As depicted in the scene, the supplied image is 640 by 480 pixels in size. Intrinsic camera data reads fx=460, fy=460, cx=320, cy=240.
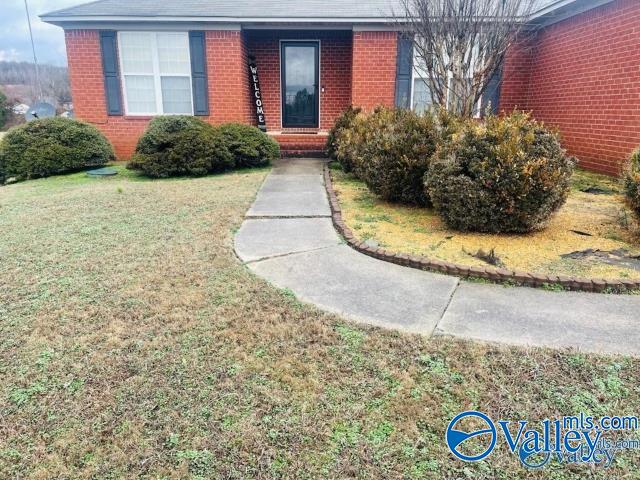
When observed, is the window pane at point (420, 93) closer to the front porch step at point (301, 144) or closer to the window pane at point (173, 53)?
the front porch step at point (301, 144)

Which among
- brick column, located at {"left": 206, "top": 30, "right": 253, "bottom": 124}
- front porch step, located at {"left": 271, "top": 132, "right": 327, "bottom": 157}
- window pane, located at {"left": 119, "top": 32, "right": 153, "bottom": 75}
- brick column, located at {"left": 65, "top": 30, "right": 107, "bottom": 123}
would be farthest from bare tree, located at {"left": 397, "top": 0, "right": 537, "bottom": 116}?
brick column, located at {"left": 65, "top": 30, "right": 107, "bottom": 123}

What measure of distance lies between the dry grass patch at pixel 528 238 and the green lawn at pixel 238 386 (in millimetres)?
1577

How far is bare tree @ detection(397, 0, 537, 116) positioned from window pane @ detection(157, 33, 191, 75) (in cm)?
571

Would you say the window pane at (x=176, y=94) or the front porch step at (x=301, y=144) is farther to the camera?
the front porch step at (x=301, y=144)

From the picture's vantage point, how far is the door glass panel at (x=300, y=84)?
12.3m

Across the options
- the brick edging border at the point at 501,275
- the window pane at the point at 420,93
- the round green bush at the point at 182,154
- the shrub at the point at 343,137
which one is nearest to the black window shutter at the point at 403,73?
the window pane at the point at 420,93

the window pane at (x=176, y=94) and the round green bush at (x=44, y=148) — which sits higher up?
the window pane at (x=176, y=94)

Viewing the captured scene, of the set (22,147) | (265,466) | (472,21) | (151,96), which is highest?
(472,21)

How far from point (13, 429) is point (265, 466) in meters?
1.21

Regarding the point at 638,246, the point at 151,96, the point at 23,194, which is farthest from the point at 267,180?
the point at 638,246

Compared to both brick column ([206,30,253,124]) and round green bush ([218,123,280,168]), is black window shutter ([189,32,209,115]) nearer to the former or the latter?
brick column ([206,30,253,124])

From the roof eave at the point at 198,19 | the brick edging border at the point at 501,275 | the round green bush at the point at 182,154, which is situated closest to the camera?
the brick edging border at the point at 501,275

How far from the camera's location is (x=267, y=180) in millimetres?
8531

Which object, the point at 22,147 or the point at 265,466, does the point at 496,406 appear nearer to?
the point at 265,466
